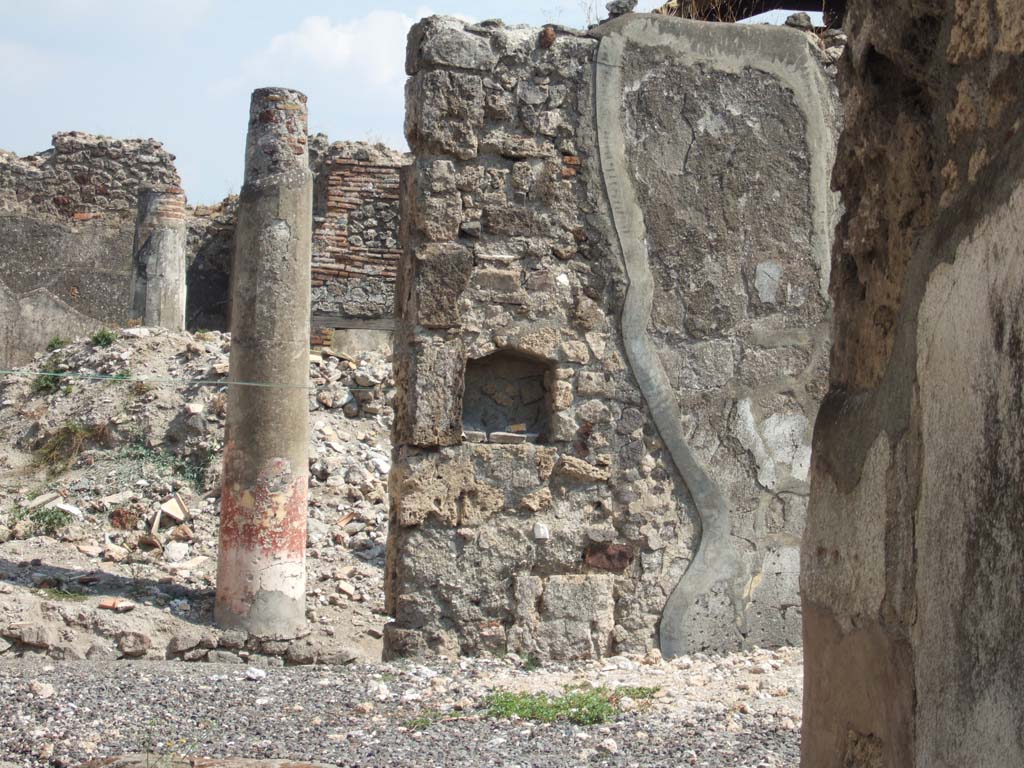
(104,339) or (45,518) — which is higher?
(104,339)

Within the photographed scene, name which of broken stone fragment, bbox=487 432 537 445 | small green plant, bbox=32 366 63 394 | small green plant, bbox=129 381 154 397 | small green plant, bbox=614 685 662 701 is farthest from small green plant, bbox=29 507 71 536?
small green plant, bbox=614 685 662 701

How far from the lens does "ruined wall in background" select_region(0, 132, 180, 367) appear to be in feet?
62.2

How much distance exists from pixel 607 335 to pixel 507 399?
0.56 m

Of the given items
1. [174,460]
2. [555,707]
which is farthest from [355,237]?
[555,707]

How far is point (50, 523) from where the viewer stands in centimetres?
1101

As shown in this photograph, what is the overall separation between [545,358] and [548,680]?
1.46 m

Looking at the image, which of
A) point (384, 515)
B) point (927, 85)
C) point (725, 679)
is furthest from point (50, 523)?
point (927, 85)

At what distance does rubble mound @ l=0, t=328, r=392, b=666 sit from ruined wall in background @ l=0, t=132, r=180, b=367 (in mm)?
4454

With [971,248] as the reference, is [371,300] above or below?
above

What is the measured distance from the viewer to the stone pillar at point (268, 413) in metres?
9.43

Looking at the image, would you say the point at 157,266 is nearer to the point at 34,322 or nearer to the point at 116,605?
the point at 34,322

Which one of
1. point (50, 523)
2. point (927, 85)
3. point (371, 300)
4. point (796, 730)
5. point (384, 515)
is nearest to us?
point (927, 85)

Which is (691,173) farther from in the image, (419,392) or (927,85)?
(927,85)

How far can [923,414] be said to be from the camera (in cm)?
147
